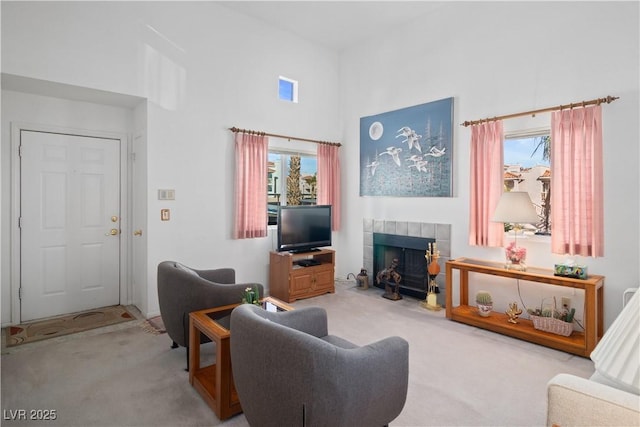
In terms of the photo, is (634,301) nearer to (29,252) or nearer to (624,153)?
(624,153)

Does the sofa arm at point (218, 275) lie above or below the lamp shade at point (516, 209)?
below

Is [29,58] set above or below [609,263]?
above

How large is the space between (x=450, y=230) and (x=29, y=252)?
4.79 meters

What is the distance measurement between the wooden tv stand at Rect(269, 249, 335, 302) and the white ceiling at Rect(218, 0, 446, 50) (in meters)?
3.20

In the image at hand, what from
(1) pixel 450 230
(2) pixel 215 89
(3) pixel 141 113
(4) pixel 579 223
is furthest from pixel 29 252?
(4) pixel 579 223

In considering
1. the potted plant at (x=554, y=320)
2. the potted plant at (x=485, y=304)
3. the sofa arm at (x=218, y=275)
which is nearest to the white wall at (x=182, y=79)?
the sofa arm at (x=218, y=275)

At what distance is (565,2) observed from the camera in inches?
135

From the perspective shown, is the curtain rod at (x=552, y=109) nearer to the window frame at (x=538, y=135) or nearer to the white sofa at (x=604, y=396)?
the window frame at (x=538, y=135)

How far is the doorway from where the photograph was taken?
370 centimetres

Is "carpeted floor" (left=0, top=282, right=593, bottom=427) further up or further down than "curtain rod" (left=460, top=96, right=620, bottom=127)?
further down

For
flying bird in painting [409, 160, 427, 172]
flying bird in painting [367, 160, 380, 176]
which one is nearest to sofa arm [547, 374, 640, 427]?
flying bird in painting [409, 160, 427, 172]

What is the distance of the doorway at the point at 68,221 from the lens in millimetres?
3697

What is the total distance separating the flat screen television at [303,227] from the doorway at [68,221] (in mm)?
1992

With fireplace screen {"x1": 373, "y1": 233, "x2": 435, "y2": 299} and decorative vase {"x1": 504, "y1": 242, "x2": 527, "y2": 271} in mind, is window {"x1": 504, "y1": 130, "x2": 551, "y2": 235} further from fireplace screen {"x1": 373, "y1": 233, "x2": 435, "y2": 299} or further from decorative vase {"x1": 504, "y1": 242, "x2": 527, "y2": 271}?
fireplace screen {"x1": 373, "y1": 233, "x2": 435, "y2": 299}
